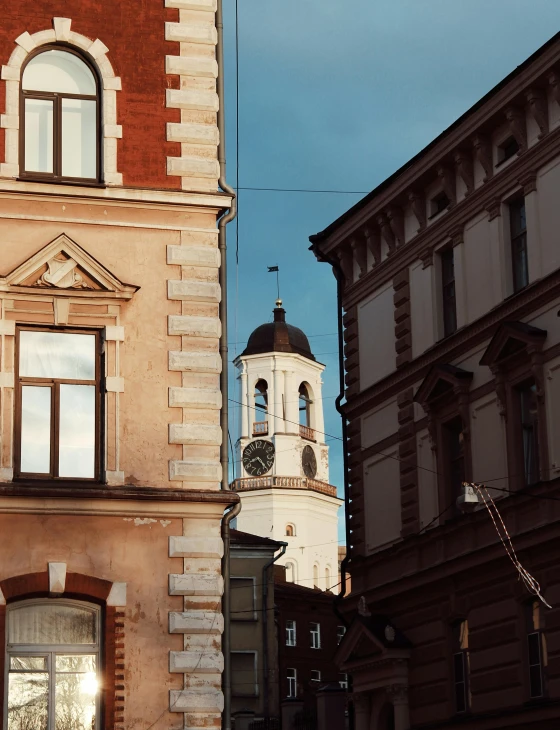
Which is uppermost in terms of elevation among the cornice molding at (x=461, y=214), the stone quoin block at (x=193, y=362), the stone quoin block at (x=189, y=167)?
the cornice molding at (x=461, y=214)

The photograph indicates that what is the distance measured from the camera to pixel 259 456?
116m

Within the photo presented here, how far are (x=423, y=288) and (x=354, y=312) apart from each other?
432cm

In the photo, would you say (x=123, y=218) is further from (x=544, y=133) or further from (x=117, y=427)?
(x=544, y=133)

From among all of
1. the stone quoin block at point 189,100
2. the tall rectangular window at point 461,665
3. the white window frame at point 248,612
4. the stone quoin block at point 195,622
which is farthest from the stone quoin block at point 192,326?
the white window frame at point 248,612

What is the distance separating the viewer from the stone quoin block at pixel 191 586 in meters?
19.7

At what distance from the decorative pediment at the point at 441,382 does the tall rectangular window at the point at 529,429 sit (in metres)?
1.87

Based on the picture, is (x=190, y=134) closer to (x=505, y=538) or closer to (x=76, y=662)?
(x=76, y=662)

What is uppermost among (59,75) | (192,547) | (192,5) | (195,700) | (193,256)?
(192,5)

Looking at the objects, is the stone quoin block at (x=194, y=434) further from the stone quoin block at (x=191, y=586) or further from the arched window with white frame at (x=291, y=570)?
the arched window with white frame at (x=291, y=570)

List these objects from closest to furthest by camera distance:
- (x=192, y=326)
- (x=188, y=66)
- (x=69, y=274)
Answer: (x=69, y=274)
(x=192, y=326)
(x=188, y=66)

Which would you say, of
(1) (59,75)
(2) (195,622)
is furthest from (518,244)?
(2) (195,622)

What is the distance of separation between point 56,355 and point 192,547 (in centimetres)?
308

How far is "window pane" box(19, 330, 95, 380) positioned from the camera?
20312mm

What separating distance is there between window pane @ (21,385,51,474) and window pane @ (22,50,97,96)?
13.6 feet
